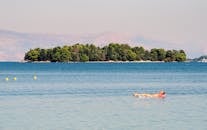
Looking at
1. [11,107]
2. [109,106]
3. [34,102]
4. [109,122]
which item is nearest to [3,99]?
[34,102]

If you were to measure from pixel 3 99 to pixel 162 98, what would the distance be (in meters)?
16.9

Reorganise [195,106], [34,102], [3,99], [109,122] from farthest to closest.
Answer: [3,99] → [34,102] → [195,106] → [109,122]

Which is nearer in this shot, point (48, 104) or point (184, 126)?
point (184, 126)

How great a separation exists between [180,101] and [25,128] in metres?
25.7

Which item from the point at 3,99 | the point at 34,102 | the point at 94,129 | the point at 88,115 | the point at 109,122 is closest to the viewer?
the point at 94,129

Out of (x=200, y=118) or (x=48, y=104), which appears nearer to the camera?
(x=200, y=118)

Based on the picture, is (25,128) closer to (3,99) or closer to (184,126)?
(184,126)

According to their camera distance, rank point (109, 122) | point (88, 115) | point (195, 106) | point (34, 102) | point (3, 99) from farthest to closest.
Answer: point (3, 99) → point (34, 102) → point (195, 106) → point (88, 115) → point (109, 122)

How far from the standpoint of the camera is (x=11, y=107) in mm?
60938

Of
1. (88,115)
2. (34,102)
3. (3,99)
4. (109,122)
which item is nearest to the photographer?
(109,122)

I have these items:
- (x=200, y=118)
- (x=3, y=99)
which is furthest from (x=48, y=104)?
(x=200, y=118)

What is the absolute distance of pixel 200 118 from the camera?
50062mm

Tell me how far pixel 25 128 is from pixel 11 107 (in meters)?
16.0

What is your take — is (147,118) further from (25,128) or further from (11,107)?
(11,107)
